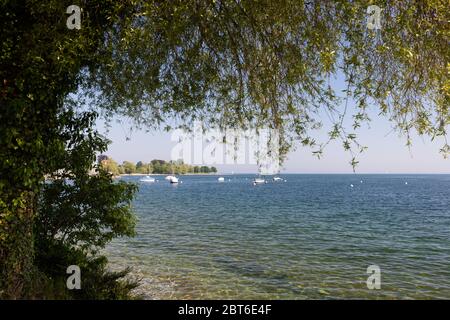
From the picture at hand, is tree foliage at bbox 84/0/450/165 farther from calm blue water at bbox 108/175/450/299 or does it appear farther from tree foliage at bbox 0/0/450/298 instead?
calm blue water at bbox 108/175/450/299

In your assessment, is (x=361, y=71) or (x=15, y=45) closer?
(x=15, y=45)

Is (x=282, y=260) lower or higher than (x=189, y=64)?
lower

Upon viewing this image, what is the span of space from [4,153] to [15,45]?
2.14m

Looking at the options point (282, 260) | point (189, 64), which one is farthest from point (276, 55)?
point (282, 260)

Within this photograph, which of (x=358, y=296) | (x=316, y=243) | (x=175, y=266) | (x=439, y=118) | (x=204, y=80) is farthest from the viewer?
(x=316, y=243)

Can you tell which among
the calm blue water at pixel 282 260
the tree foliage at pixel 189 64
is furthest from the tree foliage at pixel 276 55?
the calm blue water at pixel 282 260

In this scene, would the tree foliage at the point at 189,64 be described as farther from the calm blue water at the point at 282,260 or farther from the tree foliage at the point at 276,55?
the calm blue water at the point at 282,260

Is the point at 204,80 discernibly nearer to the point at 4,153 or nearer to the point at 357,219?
the point at 4,153

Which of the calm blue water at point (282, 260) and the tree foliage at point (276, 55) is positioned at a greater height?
the tree foliage at point (276, 55)

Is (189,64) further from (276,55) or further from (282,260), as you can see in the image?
(282,260)

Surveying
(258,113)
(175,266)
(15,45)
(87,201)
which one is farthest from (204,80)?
(175,266)

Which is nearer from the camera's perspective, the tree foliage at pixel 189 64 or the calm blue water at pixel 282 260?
the tree foliage at pixel 189 64

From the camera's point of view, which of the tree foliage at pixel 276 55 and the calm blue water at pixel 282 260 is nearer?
the tree foliage at pixel 276 55

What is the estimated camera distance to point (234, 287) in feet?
54.9
